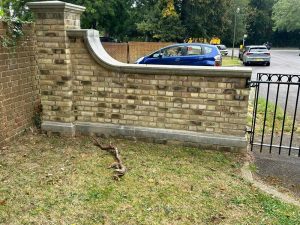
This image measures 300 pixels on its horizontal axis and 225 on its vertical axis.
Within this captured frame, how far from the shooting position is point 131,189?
374 centimetres

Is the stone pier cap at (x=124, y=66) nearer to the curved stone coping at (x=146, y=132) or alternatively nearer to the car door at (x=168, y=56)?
the curved stone coping at (x=146, y=132)

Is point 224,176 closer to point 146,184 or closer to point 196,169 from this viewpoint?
point 196,169

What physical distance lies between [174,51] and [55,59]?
769 centimetres

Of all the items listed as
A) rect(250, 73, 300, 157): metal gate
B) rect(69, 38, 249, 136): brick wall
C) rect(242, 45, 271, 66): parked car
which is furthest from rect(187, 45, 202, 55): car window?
rect(242, 45, 271, 66): parked car

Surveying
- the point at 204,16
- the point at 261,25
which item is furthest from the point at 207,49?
the point at 261,25

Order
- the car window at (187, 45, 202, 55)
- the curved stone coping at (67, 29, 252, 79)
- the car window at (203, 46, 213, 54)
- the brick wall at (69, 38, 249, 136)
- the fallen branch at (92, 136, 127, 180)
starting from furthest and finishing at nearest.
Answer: the car window at (187, 45, 202, 55), the car window at (203, 46, 213, 54), the brick wall at (69, 38, 249, 136), the curved stone coping at (67, 29, 252, 79), the fallen branch at (92, 136, 127, 180)

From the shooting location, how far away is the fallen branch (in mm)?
4074

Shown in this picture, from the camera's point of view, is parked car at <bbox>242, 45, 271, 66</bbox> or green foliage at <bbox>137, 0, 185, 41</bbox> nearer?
parked car at <bbox>242, 45, 271, 66</bbox>

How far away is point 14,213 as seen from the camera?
3240mm

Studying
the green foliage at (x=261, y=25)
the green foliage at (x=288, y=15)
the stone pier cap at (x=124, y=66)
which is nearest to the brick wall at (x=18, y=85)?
the stone pier cap at (x=124, y=66)

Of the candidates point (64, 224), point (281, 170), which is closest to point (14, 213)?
point (64, 224)

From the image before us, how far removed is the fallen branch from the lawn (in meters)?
0.08

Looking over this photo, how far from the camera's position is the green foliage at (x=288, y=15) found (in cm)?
4978

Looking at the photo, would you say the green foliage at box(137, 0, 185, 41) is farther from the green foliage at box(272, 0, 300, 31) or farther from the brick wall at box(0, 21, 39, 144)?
the green foliage at box(272, 0, 300, 31)
